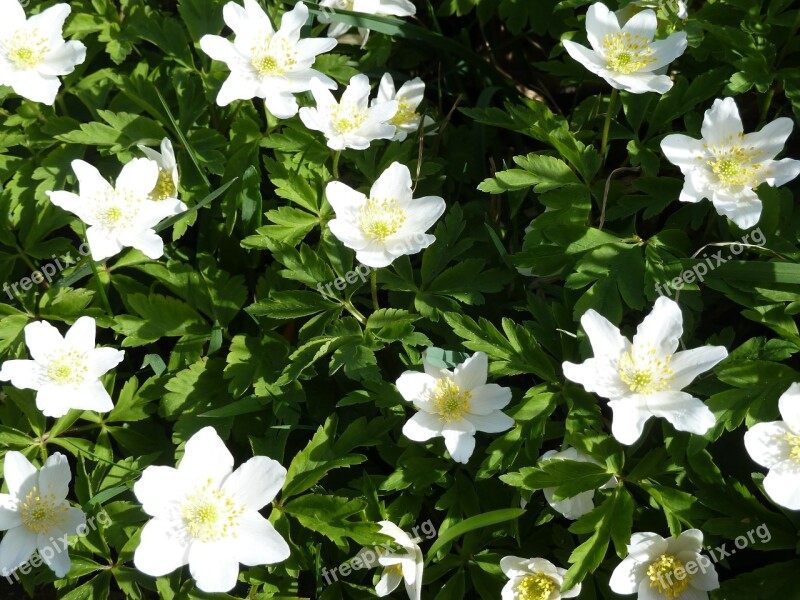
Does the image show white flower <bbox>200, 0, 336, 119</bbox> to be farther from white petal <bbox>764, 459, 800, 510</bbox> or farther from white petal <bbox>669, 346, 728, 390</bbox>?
white petal <bbox>764, 459, 800, 510</bbox>

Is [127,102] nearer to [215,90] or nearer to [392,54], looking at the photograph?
[215,90]

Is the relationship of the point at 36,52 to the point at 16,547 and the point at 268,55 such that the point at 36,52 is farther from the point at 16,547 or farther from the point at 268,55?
the point at 16,547

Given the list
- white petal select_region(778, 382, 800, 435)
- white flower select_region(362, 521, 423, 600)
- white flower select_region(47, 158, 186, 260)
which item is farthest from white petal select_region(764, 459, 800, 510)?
white flower select_region(47, 158, 186, 260)

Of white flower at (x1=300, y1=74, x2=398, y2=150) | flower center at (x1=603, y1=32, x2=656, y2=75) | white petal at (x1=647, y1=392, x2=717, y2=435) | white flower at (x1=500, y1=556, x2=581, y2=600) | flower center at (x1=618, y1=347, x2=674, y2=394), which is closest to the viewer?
white petal at (x1=647, y1=392, x2=717, y2=435)

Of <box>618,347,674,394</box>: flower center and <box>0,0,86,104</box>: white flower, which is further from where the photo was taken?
<box>0,0,86,104</box>: white flower

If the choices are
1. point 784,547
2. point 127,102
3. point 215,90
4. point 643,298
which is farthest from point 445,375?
point 127,102

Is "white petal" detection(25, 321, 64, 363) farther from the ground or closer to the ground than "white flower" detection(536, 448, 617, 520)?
farther from the ground

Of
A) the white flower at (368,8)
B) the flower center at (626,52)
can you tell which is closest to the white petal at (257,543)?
the flower center at (626,52)
